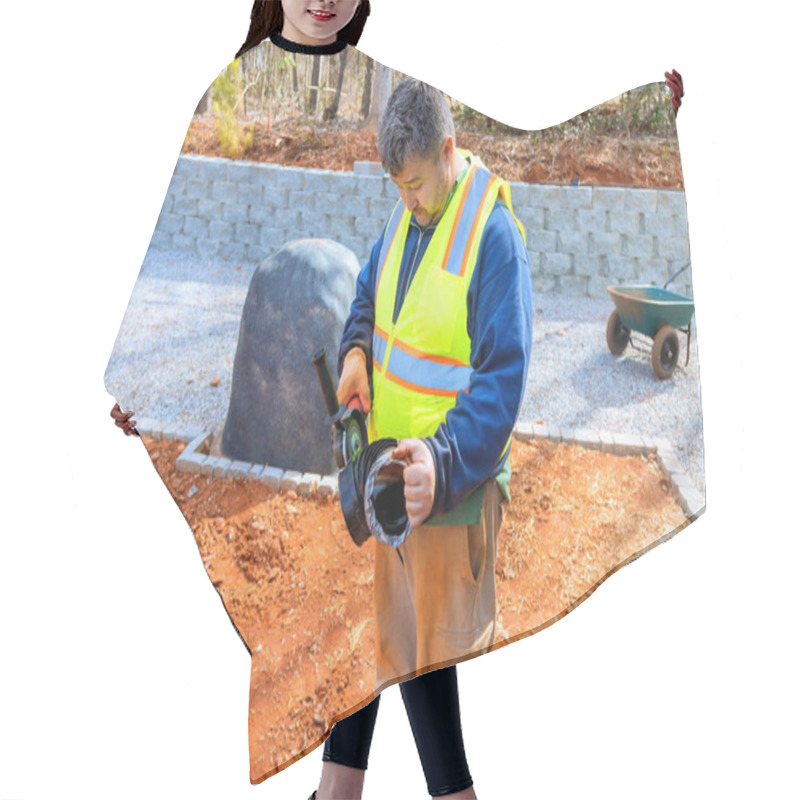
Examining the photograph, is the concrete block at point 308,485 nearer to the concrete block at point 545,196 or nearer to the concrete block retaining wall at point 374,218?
the concrete block retaining wall at point 374,218

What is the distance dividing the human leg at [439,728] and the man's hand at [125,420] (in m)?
1.03

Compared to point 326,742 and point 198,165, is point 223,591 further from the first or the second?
point 198,165

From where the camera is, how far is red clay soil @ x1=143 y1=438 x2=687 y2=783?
388cm

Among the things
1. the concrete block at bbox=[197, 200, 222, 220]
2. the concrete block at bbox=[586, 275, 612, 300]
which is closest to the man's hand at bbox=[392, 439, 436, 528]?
the concrete block at bbox=[586, 275, 612, 300]

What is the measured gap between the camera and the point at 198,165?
13.2ft

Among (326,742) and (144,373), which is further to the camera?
(326,742)

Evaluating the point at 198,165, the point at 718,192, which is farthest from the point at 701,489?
the point at 198,165

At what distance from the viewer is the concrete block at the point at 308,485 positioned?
395 cm

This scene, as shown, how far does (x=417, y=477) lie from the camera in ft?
12.6

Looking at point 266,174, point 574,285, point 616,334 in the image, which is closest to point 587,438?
point 616,334

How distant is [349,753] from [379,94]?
6.03 feet

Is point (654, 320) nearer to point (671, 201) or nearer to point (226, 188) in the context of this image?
point (671, 201)

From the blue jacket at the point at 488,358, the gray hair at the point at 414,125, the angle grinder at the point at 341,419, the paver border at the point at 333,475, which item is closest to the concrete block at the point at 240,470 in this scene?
the paver border at the point at 333,475

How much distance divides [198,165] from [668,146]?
1.25m
